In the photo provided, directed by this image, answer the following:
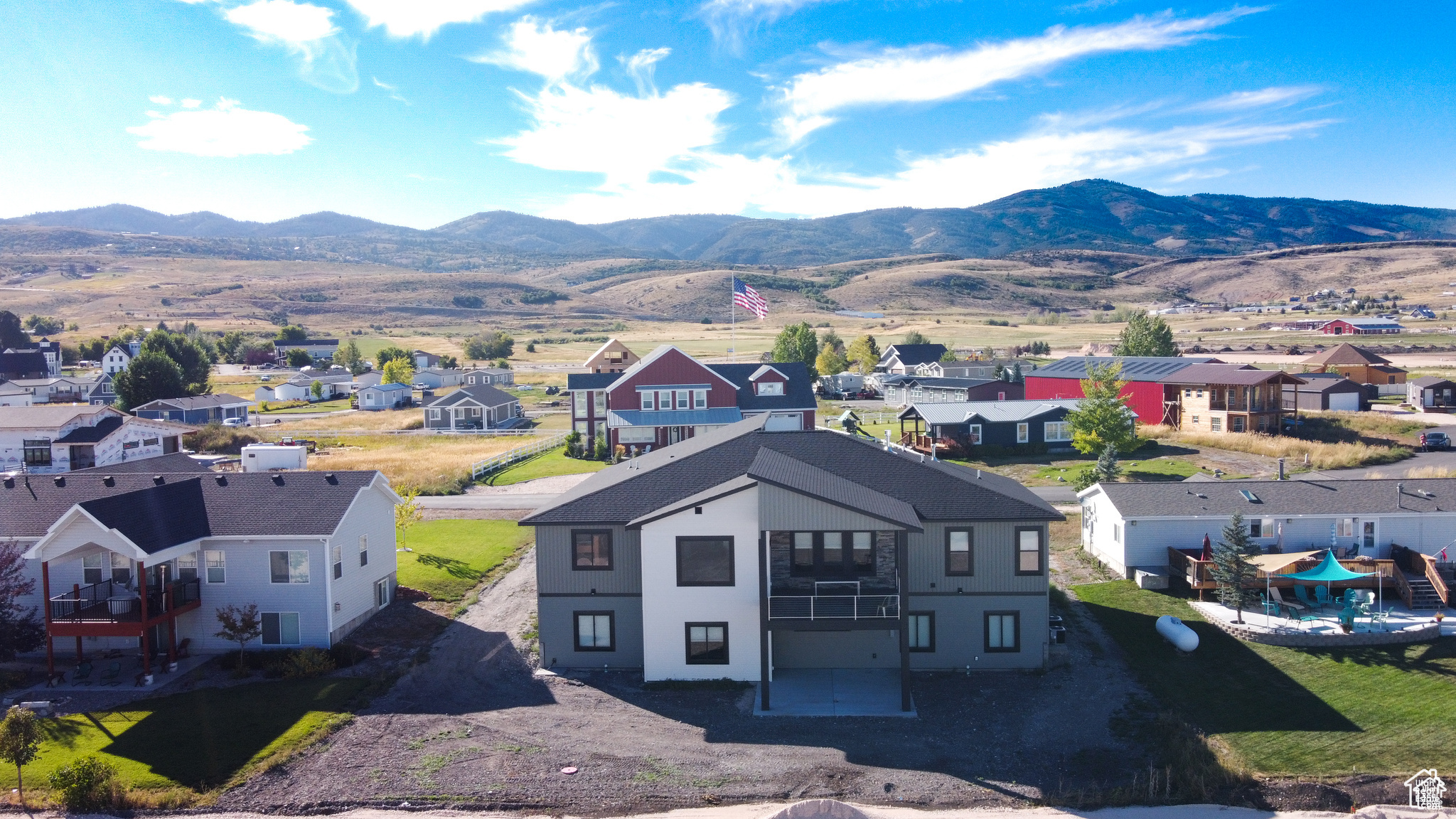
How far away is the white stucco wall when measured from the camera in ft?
77.4

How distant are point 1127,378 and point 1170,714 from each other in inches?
2218

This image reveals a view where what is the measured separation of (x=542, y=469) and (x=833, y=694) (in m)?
39.3

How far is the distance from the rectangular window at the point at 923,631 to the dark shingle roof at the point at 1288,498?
38.4 ft

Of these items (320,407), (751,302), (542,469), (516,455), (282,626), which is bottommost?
(282,626)

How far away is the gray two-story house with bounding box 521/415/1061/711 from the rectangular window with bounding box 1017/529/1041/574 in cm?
4

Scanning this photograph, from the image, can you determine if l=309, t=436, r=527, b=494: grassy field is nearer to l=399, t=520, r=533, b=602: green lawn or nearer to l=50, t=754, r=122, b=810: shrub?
l=399, t=520, r=533, b=602: green lawn

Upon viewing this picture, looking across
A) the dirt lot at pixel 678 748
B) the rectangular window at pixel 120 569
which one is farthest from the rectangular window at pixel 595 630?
the rectangular window at pixel 120 569

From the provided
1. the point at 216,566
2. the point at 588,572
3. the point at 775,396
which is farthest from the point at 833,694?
the point at 775,396

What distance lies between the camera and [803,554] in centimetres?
2459

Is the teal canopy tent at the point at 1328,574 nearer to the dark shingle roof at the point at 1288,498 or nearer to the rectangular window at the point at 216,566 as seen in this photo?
the dark shingle roof at the point at 1288,498

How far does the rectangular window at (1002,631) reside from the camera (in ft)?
81.0

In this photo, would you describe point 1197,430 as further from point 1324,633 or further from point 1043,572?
point 1043,572

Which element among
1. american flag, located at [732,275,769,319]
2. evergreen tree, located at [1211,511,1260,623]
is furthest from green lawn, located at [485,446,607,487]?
evergreen tree, located at [1211,511,1260,623]

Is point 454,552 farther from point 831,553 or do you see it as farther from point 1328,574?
point 1328,574
